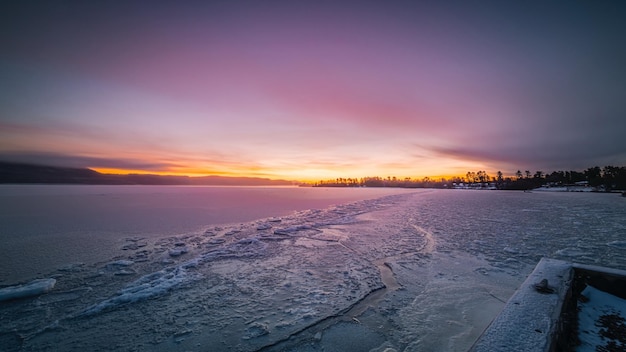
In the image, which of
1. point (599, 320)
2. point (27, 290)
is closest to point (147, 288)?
point (27, 290)

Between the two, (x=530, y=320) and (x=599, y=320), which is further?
(x=599, y=320)

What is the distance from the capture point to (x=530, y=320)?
89.0 inches

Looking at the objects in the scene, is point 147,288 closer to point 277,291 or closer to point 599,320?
point 277,291

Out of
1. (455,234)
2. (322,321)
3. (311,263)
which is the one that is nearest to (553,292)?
(322,321)

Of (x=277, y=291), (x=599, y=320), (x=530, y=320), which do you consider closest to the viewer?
(x=530, y=320)

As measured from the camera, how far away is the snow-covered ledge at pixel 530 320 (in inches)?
75.6

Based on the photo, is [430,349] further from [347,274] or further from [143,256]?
[143,256]

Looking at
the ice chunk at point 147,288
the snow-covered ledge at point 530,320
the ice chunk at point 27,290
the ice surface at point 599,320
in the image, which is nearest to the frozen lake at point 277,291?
the ice chunk at point 147,288

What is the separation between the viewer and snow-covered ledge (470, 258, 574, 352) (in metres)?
1.92

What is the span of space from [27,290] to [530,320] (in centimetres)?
693

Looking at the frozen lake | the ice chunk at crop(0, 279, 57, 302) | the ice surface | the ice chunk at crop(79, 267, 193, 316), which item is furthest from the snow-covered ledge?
the ice chunk at crop(0, 279, 57, 302)

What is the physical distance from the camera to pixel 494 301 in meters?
3.69

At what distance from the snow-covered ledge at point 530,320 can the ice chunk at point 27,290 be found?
6193 mm

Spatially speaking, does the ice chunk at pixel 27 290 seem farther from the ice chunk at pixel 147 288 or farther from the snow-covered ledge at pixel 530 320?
the snow-covered ledge at pixel 530 320
